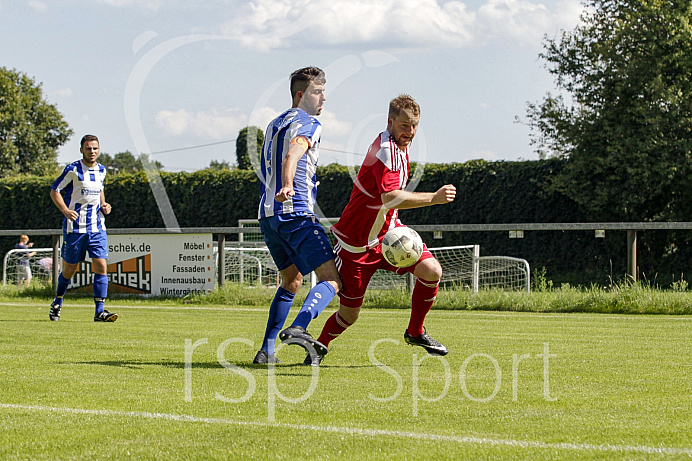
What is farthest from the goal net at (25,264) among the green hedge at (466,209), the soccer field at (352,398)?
the soccer field at (352,398)

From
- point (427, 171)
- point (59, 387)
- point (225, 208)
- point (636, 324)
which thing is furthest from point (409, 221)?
point (59, 387)

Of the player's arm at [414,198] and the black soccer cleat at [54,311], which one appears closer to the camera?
the player's arm at [414,198]

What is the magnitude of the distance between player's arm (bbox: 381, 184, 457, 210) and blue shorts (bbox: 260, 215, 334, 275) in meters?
0.52

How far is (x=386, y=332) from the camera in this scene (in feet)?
29.5

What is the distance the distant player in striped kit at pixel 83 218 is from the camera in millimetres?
11094

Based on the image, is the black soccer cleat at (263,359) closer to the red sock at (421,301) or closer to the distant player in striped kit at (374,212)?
the distant player in striped kit at (374,212)

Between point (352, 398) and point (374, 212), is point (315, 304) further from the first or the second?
point (352, 398)

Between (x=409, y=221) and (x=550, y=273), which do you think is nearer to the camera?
(x=550, y=273)

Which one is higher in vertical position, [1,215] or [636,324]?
[1,215]

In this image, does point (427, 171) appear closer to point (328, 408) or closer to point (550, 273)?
point (550, 273)

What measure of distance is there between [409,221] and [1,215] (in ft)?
55.1

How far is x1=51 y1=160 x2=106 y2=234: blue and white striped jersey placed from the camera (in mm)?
11141

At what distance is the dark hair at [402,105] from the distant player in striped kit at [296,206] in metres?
0.56

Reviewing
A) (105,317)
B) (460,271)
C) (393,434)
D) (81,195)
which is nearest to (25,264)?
(81,195)
